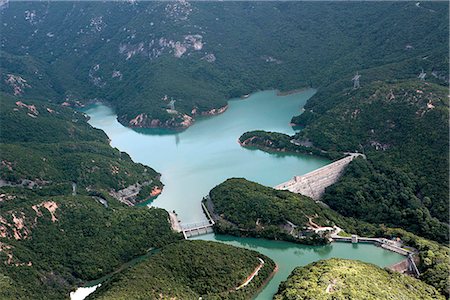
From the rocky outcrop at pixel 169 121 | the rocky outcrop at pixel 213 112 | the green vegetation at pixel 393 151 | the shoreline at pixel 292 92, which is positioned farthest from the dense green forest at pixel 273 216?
the shoreline at pixel 292 92

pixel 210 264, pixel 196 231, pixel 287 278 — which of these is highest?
pixel 196 231

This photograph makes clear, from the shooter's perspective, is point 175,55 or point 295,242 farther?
point 175,55

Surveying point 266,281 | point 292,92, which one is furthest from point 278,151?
point 266,281

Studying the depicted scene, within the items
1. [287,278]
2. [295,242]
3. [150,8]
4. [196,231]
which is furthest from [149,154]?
[150,8]

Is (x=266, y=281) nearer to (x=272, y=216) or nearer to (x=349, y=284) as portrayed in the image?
(x=349, y=284)

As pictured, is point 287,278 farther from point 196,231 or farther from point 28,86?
point 28,86

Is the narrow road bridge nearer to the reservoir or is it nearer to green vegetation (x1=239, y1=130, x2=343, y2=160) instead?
the reservoir
